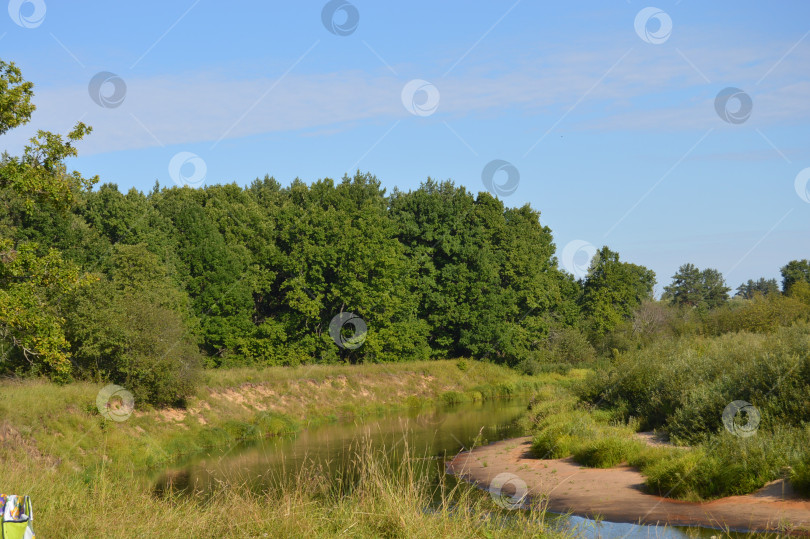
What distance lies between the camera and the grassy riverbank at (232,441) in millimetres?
10445

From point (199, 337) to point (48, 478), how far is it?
36.9m

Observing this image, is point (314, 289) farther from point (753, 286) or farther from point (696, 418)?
point (753, 286)

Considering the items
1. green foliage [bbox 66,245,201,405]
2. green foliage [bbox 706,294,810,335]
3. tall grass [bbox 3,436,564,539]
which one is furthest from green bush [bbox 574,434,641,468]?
green foliage [bbox 706,294,810,335]

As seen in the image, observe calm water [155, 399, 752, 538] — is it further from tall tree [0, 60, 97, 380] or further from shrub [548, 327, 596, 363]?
shrub [548, 327, 596, 363]

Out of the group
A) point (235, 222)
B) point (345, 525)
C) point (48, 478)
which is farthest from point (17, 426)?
point (235, 222)

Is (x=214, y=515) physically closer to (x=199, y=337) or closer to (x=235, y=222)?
(x=199, y=337)

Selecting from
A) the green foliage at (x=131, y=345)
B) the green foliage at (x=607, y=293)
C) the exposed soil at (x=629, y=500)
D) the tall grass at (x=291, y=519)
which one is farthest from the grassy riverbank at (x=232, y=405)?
the green foliage at (x=607, y=293)

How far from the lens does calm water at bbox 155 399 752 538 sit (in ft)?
72.8

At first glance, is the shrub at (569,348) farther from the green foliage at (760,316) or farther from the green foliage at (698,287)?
the green foliage at (698,287)

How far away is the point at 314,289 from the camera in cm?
5419

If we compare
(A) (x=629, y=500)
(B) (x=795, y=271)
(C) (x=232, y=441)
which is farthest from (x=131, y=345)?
(B) (x=795, y=271)

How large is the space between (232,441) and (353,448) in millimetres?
8648

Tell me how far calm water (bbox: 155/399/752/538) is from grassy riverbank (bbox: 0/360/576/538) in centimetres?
150

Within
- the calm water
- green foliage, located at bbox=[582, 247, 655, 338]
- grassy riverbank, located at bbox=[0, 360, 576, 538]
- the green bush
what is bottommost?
the calm water
